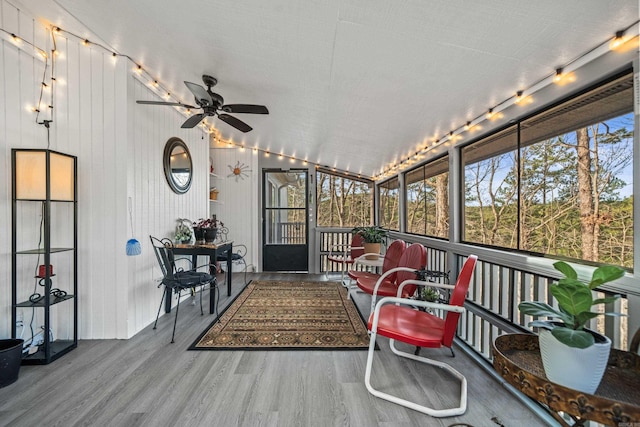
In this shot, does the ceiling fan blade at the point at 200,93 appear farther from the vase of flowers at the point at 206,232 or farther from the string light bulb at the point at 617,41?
the string light bulb at the point at 617,41

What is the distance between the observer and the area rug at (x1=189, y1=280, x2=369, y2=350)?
256 cm

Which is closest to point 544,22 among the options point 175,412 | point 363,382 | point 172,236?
point 363,382

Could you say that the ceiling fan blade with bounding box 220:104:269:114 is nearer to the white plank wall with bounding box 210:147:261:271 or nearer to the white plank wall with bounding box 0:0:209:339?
the white plank wall with bounding box 0:0:209:339

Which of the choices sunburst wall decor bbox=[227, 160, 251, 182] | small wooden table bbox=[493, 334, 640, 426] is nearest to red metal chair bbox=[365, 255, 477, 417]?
small wooden table bbox=[493, 334, 640, 426]

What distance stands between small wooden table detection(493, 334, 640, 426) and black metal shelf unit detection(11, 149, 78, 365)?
10.1 ft

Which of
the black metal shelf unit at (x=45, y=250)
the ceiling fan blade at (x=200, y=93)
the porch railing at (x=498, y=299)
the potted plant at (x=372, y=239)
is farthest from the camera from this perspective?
the potted plant at (x=372, y=239)

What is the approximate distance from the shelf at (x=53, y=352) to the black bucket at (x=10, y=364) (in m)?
0.23

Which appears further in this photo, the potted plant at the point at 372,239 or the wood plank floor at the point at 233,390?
the potted plant at the point at 372,239

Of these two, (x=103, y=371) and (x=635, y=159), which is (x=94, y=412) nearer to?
(x=103, y=371)

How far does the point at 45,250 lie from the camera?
7.17 ft

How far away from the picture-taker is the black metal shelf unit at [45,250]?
83.8 inches

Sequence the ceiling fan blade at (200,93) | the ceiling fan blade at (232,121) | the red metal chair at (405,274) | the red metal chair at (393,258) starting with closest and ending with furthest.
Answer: the ceiling fan blade at (200,93) < the red metal chair at (405,274) < the ceiling fan blade at (232,121) < the red metal chair at (393,258)

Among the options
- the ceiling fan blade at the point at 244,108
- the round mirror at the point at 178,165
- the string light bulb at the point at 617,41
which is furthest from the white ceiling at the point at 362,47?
the round mirror at the point at 178,165

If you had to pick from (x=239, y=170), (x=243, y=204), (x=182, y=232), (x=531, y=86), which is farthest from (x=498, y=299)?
(x=239, y=170)
